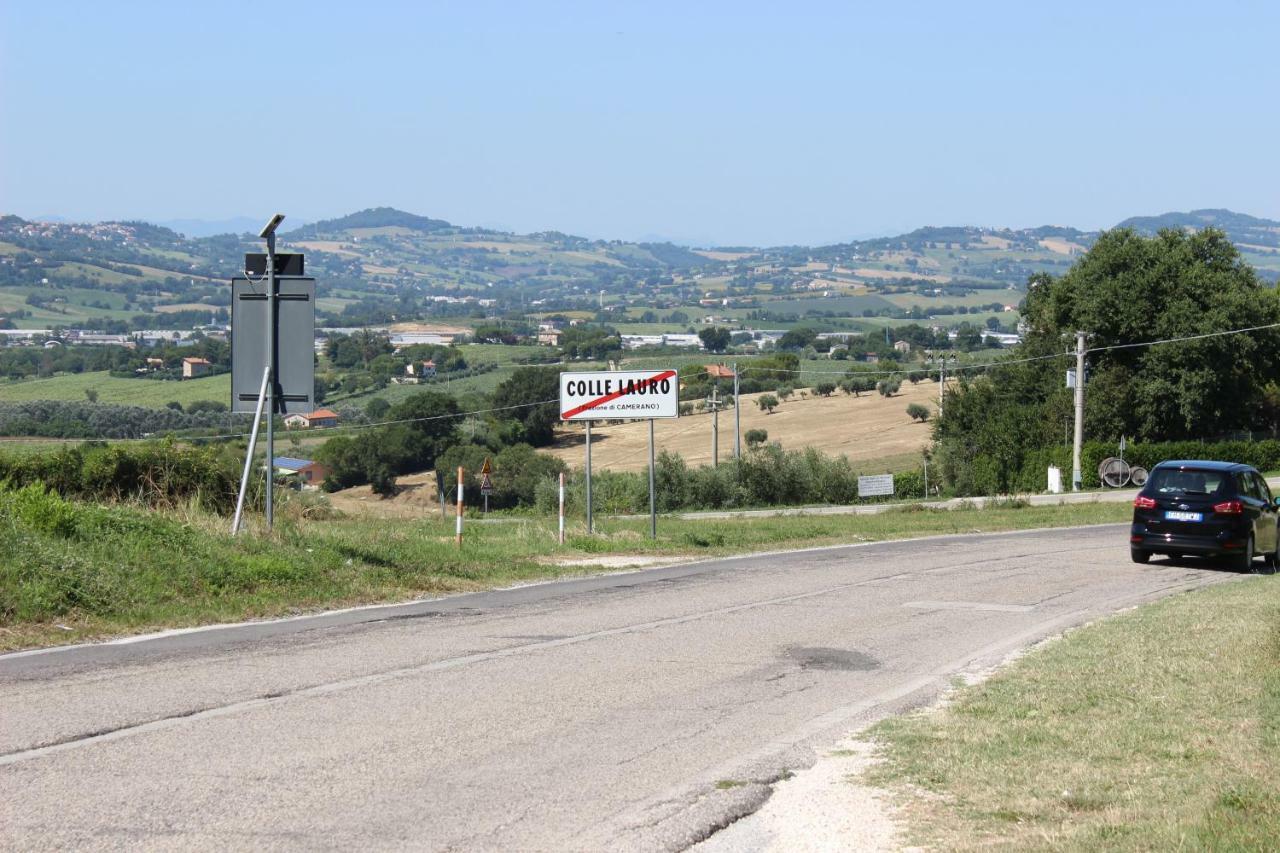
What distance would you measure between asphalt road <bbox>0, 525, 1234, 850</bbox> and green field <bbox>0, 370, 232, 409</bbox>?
6703 cm

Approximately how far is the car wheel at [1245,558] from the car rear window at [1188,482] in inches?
35.2

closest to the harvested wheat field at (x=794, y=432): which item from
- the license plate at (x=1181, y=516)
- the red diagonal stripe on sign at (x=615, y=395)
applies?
the red diagonal stripe on sign at (x=615, y=395)

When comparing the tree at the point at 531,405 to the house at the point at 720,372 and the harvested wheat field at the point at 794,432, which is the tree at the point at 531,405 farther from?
the house at the point at 720,372

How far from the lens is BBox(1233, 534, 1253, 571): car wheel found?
69.4 feet

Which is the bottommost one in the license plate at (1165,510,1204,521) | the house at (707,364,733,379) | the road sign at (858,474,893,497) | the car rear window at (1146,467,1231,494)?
the road sign at (858,474,893,497)

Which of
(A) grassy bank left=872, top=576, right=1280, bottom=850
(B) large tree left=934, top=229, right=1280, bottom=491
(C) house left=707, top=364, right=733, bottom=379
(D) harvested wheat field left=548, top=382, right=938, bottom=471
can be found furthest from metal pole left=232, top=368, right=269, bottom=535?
(C) house left=707, top=364, right=733, bottom=379

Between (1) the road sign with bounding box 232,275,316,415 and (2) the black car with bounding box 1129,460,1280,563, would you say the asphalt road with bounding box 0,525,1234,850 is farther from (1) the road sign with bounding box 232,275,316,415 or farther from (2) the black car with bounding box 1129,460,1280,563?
(2) the black car with bounding box 1129,460,1280,563

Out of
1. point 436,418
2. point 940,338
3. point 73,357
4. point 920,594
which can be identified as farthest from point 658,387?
point 940,338

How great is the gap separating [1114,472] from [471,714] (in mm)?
48740

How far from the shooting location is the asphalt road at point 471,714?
6297 mm

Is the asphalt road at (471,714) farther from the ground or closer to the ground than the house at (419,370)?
closer to the ground

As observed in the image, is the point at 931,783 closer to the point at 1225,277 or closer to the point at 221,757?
the point at 221,757

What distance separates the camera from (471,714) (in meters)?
8.73

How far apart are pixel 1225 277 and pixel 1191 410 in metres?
6.36
